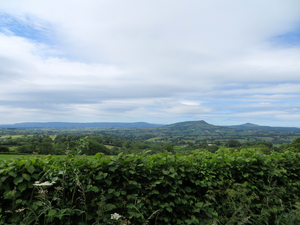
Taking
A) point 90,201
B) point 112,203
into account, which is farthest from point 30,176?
point 112,203

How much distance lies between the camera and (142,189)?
3.77 m

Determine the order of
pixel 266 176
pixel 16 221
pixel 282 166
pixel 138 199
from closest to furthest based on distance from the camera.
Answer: pixel 16 221
pixel 138 199
pixel 266 176
pixel 282 166

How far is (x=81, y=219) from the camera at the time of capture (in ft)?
10.7

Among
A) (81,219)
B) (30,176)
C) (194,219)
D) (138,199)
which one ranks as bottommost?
(194,219)

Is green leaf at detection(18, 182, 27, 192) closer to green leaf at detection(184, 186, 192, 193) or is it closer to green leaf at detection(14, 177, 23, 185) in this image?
green leaf at detection(14, 177, 23, 185)

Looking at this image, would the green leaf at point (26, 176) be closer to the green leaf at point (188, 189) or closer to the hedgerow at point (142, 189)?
the hedgerow at point (142, 189)

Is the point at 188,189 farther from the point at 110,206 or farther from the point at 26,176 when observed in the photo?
the point at 26,176

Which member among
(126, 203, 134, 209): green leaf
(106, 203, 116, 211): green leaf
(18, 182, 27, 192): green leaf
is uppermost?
(18, 182, 27, 192): green leaf

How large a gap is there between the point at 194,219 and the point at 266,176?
8.55 feet

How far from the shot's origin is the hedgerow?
3.02 m

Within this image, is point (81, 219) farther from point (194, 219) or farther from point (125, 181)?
point (194, 219)

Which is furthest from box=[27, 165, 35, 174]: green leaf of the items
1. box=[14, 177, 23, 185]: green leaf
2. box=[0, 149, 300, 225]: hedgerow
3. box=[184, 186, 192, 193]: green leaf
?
box=[184, 186, 192, 193]: green leaf

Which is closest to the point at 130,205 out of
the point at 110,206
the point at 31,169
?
the point at 110,206

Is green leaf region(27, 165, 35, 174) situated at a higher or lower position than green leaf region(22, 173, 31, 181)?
higher
